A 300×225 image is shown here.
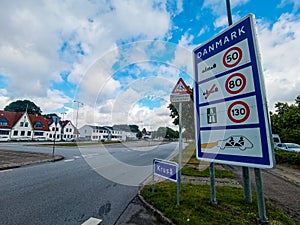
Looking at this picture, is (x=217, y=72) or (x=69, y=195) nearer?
(x=217, y=72)

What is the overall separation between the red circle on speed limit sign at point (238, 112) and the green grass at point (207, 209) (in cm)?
175

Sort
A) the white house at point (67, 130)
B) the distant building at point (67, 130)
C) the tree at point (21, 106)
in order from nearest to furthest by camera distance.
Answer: the distant building at point (67, 130)
the white house at point (67, 130)
the tree at point (21, 106)

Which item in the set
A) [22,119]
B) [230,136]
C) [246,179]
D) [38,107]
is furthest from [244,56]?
[38,107]

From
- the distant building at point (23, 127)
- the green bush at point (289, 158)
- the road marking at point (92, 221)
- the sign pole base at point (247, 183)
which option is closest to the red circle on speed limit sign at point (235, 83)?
the sign pole base at point (247, 183)

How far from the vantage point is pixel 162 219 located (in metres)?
3.07

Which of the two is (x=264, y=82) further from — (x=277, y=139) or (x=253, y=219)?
(x=277, y=139)

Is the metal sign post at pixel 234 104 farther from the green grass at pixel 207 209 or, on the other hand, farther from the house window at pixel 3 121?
the house window at pixel 3 121

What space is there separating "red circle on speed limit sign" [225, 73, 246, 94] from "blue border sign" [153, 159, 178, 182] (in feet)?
6.36

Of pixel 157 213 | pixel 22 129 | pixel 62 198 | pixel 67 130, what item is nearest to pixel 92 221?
pixel 157 213

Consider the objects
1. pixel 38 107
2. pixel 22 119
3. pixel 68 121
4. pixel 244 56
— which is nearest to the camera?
pixel 244 56

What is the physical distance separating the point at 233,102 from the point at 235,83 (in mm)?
389

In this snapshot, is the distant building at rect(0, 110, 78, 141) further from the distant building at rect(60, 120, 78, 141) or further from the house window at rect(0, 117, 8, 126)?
the distant building at rect(60, 120, 78, 141)

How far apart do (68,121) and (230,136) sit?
6610 cm

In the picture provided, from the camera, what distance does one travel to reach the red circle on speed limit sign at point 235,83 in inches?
129
